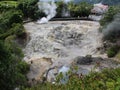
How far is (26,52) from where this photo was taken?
88.0 ft

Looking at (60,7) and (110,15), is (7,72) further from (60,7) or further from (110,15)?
(60,7)

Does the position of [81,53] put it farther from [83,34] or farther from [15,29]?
[15,29]

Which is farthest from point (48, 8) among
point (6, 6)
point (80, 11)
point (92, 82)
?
point (92, 82)

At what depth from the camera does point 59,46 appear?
27.1m

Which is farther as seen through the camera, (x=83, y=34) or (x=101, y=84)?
(x=83, y=34)

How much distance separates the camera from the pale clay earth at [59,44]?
954 inches

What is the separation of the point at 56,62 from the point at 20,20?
8.93 m

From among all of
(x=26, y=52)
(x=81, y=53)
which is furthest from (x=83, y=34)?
(x=26, y=52)

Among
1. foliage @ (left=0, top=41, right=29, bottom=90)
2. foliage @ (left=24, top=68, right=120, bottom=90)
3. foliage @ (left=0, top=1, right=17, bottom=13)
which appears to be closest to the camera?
foliage @ (left=24, top=68, right=120, bottom=90)

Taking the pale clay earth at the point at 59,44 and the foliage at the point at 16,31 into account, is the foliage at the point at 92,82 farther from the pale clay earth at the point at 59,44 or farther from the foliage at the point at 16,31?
the foliage at the point at 16,31

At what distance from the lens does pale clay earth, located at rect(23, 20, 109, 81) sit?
79.5 ft

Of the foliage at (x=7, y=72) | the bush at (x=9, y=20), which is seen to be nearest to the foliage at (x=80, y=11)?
the bush at (x=9, y=20)

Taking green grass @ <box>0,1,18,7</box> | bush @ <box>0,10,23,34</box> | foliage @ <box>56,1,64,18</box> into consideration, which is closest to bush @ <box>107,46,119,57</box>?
bush @ <box>0,10,23,34</box>

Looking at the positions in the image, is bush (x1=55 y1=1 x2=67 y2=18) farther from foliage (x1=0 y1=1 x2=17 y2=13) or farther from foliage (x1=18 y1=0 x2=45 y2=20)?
foliage (x1=0 y1=1 x2=17 y2=13)
